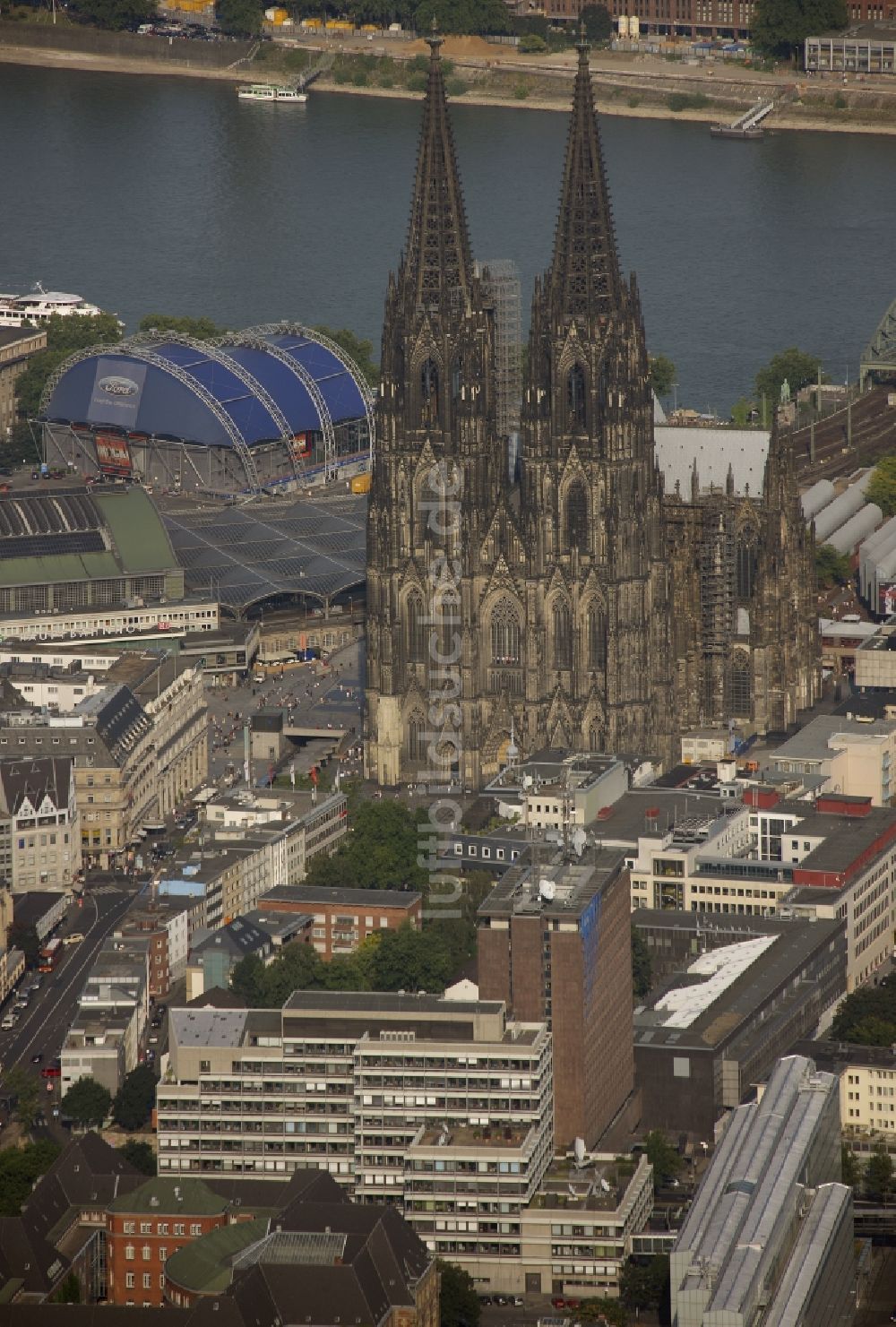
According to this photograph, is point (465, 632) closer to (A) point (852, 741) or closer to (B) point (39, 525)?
(A) point (852, 741)

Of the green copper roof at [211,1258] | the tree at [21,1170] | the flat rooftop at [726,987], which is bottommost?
the tree at [21,1170]

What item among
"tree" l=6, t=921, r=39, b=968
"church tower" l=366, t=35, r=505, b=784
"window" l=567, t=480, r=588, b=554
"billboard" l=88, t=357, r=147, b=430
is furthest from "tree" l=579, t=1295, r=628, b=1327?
"billboard" l=88, t=357, r=147, b=430

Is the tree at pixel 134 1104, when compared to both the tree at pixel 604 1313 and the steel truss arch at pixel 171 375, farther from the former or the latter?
the steel truss arch at pixel 171 375

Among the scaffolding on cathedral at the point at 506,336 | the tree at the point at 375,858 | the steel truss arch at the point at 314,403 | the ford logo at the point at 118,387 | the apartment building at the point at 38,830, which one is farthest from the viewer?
the steel truss arch at the point at 314,403

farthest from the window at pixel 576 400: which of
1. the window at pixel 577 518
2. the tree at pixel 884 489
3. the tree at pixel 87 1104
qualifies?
the tree at pixel 884 489

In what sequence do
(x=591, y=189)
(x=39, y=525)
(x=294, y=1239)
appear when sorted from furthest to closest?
(x=39, y=525), (x=591, y=189), (x=294, y=1239)

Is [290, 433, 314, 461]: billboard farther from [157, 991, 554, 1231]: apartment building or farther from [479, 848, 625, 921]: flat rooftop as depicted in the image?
[157, 991, 554, 1231]: apartment building

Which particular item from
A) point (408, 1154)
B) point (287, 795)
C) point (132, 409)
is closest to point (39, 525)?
point (132, 409)
